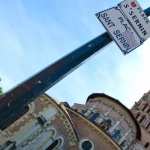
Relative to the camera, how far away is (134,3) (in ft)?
30.9

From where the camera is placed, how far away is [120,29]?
8.91 metres

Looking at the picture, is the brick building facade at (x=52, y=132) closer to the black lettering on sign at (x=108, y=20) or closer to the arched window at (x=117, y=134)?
the arched window at (x=117, y=134)

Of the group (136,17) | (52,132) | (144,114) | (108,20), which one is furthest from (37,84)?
(144,114)

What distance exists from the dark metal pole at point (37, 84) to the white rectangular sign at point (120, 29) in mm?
687

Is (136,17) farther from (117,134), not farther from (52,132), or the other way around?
(117,134)

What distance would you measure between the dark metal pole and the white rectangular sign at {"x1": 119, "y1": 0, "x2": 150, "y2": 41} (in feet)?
4.41

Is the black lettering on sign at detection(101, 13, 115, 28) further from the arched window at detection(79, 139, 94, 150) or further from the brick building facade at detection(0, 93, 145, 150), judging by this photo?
the arched window at detection(79, 139, 94, 150)

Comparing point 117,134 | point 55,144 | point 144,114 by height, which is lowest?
point 144,114

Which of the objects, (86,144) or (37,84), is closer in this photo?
(37,84)

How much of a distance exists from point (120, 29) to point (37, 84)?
2669 mm

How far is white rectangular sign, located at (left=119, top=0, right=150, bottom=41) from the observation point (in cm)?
918

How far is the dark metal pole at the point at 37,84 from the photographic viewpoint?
6660 mm

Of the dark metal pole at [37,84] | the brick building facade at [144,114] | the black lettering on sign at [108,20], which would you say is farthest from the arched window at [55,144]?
the brick building facade at [144,114]

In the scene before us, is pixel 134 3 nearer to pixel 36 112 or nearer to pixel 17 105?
pixel 17 105
